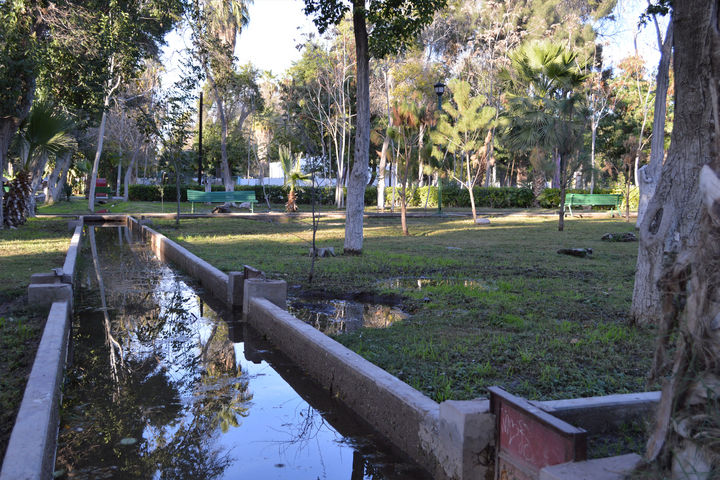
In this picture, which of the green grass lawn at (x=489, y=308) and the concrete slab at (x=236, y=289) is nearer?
the green grass lawn at (x=489, y=308)

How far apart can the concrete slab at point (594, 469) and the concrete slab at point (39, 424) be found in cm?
209

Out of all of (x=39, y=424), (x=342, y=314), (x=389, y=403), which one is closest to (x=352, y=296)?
(x=342, y=314)

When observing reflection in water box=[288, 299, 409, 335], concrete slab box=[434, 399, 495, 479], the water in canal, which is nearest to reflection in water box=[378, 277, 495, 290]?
reflection in water box=[288, 299, 409, 335]

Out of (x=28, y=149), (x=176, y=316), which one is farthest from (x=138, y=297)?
(x=28, y=149)

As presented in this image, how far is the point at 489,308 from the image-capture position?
21.4 ft

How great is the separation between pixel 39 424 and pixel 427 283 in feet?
19.1

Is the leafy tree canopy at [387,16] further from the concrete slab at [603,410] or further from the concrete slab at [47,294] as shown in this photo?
the concrete slab at [603,410]

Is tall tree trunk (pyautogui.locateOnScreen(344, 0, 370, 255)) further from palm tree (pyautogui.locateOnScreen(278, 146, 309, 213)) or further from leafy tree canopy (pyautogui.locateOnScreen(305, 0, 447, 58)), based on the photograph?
palm tree (pyautogui.locateOnScreen(278, 146, 309, 213))

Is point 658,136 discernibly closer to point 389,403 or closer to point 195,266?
point 195,266

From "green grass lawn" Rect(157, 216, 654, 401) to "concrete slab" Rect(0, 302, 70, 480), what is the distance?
2.14 meters

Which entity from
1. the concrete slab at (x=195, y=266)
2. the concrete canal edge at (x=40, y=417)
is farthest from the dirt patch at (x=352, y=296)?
the concrete canal edge at (x=40, y=417)

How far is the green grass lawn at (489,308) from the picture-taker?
4.30m

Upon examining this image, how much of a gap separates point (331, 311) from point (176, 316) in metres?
1.81

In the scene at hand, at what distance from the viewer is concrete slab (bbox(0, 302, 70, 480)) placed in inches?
105
